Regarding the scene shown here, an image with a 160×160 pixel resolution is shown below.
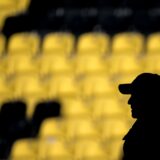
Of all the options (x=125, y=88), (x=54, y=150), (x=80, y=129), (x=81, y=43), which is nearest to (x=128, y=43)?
(x=81, y=43)

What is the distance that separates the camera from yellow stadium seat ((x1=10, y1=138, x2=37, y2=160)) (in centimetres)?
193

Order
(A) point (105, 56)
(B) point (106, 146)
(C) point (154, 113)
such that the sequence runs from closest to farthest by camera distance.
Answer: (C) point (154, 113)
(B) point (106, 146)
(A) point (105, 56)

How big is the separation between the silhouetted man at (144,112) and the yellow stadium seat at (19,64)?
1398 millimetres

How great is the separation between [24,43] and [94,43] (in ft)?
1.13

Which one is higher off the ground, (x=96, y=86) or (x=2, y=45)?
(x=2, y=45)

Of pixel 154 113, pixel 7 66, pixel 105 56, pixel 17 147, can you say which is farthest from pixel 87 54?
pixel 154 113

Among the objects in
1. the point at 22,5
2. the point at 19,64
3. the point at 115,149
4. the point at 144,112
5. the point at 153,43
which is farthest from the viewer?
the point at 22,5

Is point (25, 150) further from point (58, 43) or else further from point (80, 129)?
point (58, 43)

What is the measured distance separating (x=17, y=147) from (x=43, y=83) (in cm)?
31

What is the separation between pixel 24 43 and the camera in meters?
2.10

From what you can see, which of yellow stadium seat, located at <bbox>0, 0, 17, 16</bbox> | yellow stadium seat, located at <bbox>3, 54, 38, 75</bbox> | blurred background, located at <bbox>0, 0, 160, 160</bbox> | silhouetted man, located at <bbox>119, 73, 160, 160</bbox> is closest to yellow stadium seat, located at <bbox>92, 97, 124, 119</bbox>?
blurred background, located at <bbox>0, 0, 160, 160</bbox>

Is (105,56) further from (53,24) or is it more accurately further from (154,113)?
(154,113)

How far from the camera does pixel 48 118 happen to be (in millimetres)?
1959

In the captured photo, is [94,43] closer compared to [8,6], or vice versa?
[94,43]
